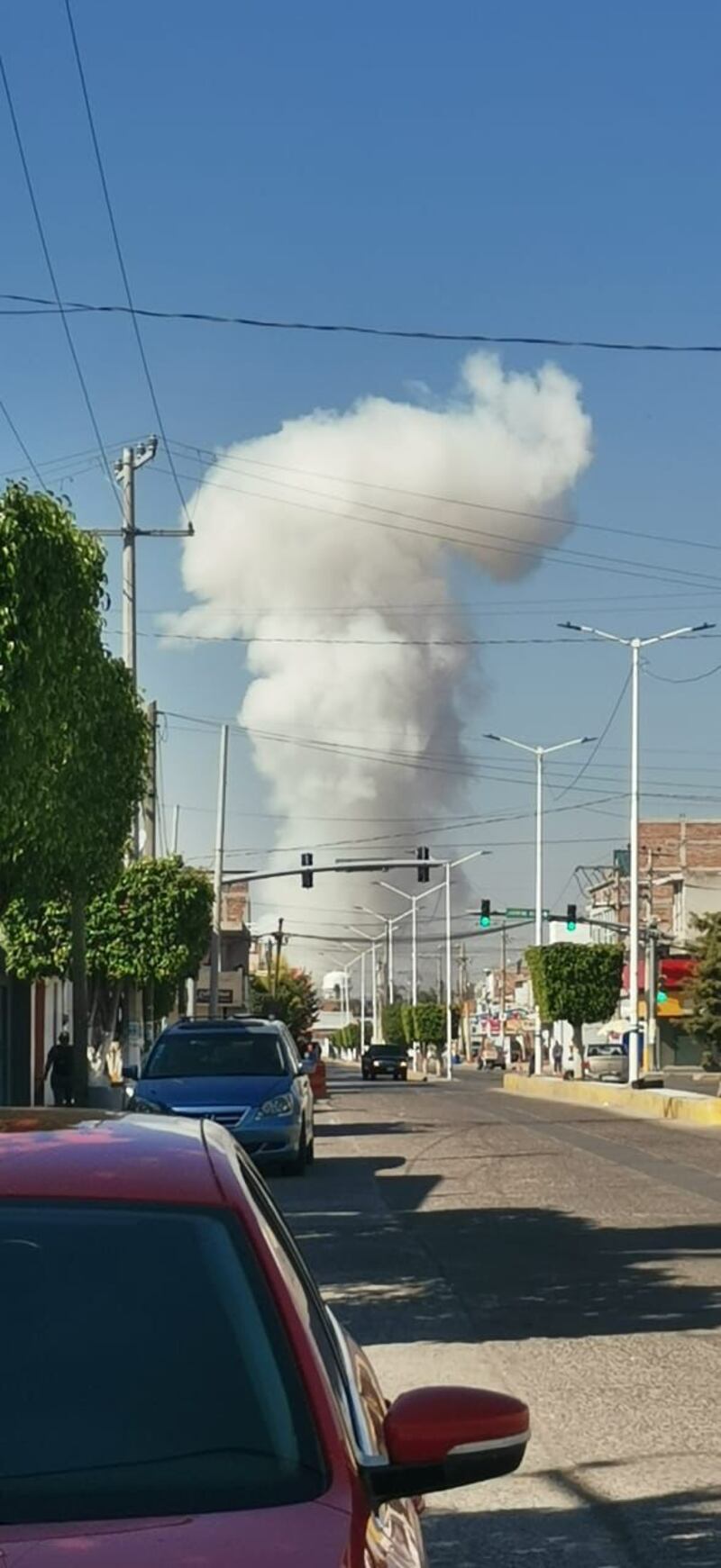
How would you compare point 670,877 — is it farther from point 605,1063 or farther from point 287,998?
point 287,998

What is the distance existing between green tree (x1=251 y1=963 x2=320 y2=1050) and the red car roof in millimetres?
111484

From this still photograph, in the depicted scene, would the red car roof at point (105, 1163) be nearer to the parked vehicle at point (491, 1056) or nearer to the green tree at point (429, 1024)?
the green tree at point (429, 1024)

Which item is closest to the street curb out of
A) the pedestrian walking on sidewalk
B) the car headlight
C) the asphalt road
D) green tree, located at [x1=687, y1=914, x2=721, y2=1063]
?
green tree, located at [x1=687, y1=914, x2=721, y2=1063]

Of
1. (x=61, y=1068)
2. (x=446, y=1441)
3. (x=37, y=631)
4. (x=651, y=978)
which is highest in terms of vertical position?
(x=37, y=631)

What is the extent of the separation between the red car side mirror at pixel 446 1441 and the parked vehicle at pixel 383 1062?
96.1 metres

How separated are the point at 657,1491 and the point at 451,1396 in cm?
473

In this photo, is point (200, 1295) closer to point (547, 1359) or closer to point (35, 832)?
point (547, 1359)

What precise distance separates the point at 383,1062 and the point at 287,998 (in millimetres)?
45295

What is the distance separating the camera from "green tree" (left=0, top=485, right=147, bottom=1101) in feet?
55.9

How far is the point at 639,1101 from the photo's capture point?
47.2 m

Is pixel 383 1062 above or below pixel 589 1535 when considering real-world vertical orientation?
below

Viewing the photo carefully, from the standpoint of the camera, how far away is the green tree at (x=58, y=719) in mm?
17047

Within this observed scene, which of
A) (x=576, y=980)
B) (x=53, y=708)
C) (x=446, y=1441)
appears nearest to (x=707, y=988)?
(x=576, y=980)

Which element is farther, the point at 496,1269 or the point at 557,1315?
the point at 496,1269
